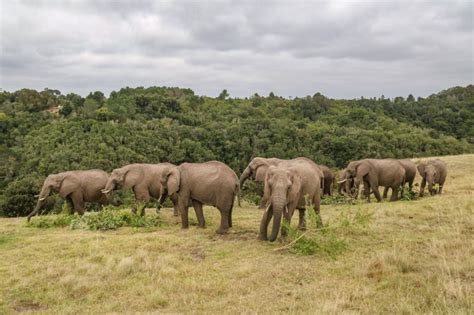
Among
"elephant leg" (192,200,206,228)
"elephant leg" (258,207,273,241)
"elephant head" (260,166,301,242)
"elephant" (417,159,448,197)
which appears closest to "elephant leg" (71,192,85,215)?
"elephant leg" (192,200,206,228)

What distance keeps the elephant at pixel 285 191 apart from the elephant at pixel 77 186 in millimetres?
8705

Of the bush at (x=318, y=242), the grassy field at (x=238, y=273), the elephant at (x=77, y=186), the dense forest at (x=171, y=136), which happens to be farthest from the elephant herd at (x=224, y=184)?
the dense forest at (x=171, y=136)

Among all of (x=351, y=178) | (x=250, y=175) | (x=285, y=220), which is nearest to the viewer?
(x=285, y=220)

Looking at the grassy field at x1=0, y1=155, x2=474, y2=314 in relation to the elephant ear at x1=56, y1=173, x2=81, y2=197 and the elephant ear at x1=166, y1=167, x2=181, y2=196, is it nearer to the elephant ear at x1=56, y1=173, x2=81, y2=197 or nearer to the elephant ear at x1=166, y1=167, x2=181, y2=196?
the elephant ear at x1=166, y1=167, x2=181, y2=196

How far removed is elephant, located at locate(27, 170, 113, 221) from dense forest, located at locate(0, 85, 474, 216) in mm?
16622

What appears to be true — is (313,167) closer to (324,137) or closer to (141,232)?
(141,232)

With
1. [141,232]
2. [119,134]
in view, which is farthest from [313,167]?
[119,134]

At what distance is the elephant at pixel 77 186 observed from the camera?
1672 centimetres

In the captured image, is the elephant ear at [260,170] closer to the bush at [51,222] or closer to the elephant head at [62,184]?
the elephant head at [62,184]

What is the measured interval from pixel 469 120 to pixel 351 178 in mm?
67410

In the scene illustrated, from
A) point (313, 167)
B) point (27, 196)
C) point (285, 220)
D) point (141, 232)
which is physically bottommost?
point (27, 196)

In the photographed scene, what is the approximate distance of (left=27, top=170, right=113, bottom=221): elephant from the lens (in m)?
16.7

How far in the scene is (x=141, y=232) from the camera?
13.0m

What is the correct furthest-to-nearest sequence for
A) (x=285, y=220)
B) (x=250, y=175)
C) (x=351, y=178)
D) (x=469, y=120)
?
(x=469, y=120), (x=351, y=178), (x=250, y=175), (x=285, y=220)
